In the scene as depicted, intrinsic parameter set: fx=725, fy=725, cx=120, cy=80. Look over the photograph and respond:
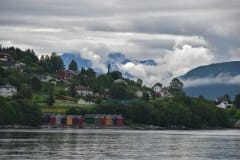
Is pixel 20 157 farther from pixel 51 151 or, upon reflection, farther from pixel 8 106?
pixel 8 106

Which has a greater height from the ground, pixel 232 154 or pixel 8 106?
pixel 8 106

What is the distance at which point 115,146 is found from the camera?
109m

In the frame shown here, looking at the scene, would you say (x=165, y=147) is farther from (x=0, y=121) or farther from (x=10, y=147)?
(x=0, y=121)

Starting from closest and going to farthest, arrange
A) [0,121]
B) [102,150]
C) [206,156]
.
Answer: [206,156] → [102,150] → [0,121]

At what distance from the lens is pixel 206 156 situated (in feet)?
302

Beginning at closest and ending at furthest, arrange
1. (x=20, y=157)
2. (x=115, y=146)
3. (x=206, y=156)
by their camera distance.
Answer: (x=20, y=157)
(x=206, y=156)
(x=115, y=146)

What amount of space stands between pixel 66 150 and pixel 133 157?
1270 cm

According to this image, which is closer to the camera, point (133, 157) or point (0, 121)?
point (133, 157)

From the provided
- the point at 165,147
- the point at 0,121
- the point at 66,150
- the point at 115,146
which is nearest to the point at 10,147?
the point at 66,150

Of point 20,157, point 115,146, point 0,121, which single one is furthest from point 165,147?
point 0,121

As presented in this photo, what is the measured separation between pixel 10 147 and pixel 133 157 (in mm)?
21261

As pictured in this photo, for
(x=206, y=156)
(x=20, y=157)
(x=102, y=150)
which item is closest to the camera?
(x=20, y=157)

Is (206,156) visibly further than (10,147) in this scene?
No

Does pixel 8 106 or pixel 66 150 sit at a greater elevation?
pixel 8 106
